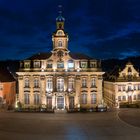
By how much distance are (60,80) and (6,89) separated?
13001mm

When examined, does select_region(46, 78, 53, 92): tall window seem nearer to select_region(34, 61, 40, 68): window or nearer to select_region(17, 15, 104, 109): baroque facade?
select_region(17, 15, 104, 109): baroque facade

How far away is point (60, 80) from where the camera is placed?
62531 millimetres

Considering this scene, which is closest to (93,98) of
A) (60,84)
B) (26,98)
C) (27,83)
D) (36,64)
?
(60,84)

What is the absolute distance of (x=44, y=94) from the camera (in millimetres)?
62531

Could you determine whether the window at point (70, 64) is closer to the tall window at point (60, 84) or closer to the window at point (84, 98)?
the tall window at point (60, 84)

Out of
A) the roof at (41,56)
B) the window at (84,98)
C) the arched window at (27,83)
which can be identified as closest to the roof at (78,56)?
the roof at (41,56)

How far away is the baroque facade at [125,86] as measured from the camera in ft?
219

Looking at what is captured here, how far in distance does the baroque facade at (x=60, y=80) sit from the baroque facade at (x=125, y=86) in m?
4.90

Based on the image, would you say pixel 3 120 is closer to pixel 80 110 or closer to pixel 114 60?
pixel 80 110

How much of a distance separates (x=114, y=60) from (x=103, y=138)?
96.1 meters

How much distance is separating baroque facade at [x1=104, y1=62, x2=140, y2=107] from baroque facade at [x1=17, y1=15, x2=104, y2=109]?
4.90 m

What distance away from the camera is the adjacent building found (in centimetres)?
6725

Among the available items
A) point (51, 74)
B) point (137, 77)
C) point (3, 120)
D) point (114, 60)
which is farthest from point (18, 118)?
point (114, 60)

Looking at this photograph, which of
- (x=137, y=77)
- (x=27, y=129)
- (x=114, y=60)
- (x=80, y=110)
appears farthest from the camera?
(x=114, y=60)
